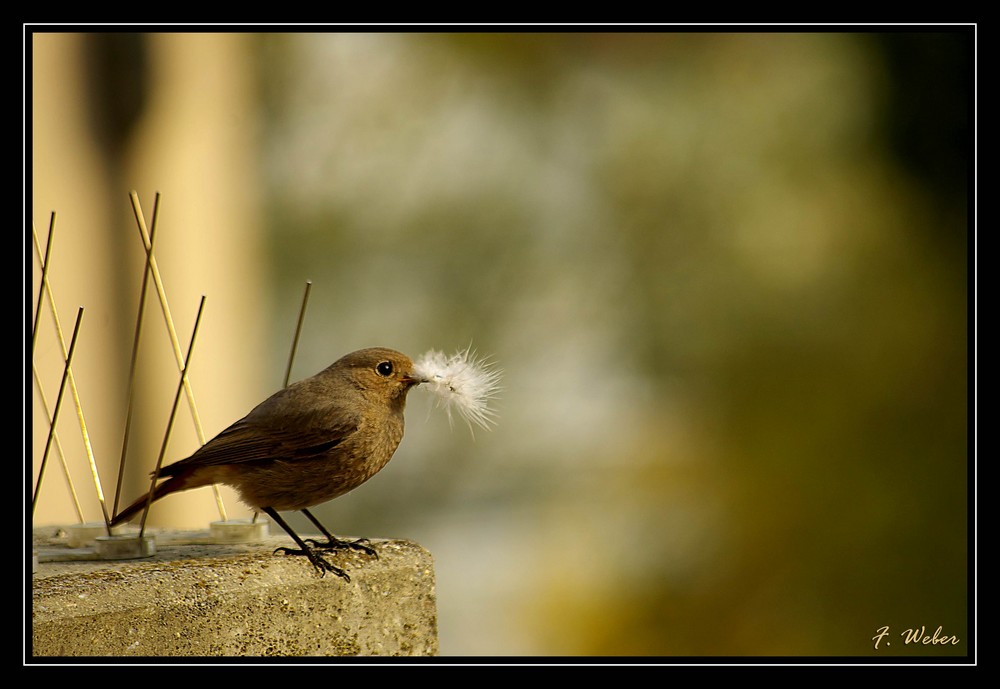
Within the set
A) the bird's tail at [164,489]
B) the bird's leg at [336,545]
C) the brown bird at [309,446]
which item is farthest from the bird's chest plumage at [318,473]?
the bird's leg at [336,545]

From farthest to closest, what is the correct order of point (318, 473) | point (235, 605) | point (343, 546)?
point (343, 546) < point (318, 473) < point (235, 605)

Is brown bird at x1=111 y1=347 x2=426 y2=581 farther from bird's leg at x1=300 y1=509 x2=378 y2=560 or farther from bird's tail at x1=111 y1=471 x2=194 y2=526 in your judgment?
bird's leg at x1=300 y1=509 x2=378 y2=560

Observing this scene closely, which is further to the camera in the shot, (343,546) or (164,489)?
(343,546)

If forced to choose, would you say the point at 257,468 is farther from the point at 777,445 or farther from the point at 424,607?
the point at 777,445

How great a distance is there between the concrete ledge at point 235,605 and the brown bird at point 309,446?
0.12 m

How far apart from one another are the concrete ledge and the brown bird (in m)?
0.12

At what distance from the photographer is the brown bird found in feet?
11.3

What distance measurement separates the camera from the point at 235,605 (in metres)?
3.35

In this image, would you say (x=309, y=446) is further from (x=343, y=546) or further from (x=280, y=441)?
(x=343, y=546)

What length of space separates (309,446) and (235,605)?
1.84 ft

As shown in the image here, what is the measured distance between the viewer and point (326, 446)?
3.48m

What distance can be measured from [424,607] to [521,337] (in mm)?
5405

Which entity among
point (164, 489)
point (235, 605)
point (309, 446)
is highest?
point (309, 446)

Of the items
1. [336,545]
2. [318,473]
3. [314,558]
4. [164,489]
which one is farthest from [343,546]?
[164,489]
